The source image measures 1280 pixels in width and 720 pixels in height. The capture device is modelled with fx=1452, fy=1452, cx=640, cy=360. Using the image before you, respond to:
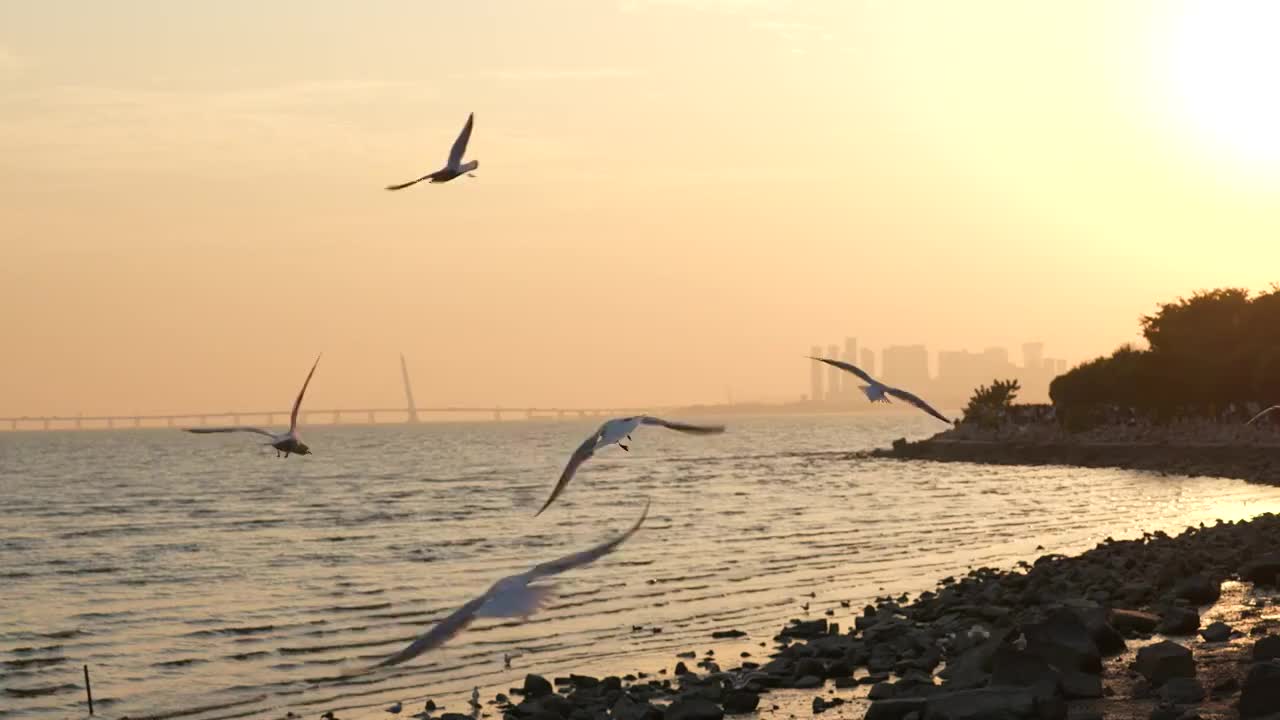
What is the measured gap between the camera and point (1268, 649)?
50.8 feet

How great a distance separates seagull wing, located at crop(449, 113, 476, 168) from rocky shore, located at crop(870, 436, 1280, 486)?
62.5 meters

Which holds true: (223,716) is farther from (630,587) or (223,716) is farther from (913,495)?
(913,495)

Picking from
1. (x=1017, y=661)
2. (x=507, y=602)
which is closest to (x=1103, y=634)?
(x=1017, y=661)

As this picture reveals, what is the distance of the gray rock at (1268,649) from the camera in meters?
15.4

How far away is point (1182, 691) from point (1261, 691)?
1.77 metres

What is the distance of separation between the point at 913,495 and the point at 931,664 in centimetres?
5049

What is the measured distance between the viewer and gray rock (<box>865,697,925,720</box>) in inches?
618

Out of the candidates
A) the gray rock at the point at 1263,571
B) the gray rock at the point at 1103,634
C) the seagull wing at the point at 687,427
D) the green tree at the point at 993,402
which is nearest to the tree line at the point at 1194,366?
the green tree at the point at 993,402

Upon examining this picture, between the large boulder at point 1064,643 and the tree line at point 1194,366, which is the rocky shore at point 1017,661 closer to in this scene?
the large boulder at point 1064,643

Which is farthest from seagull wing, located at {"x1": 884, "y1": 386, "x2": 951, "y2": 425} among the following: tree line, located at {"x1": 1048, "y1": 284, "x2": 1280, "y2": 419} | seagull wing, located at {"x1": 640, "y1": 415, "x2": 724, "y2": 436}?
tree line, located at {"x1": 1048, "y1": 284, "x2": 1280, "y2": 419}

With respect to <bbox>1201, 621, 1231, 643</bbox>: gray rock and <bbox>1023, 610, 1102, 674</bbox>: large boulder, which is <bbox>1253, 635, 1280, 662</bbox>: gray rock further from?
<bbox>1201, 621, 1231, 643</bbox>: gray rock

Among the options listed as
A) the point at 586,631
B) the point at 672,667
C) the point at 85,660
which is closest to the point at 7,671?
the point at 85,660

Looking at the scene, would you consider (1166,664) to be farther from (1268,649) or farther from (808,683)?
(808,683)

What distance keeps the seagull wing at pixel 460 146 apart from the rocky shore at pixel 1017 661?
A: 7.32m
